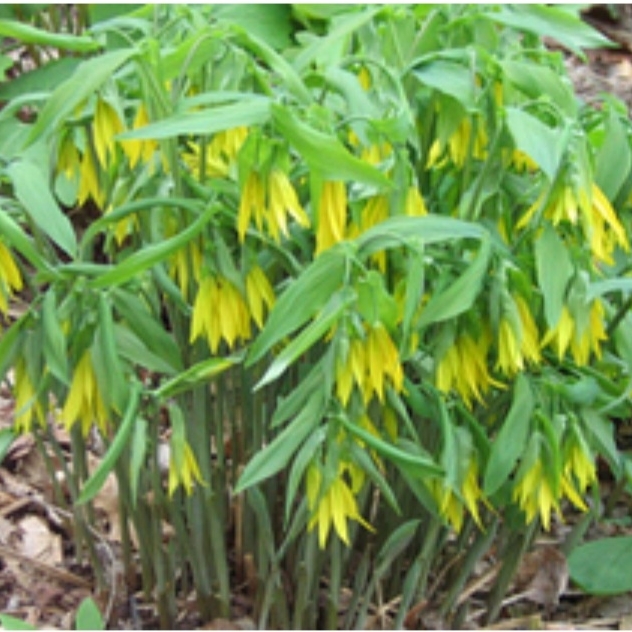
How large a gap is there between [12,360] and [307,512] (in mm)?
370

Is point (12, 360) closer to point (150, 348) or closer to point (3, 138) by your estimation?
point (150, 348)

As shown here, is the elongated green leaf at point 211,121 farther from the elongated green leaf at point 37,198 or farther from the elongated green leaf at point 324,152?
the elongated green leaf at point 37,198

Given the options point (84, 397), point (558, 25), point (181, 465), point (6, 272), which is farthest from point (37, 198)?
point (558, 25)

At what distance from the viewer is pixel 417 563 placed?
147cm

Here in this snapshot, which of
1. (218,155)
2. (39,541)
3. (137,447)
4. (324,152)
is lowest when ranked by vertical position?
(39,541)

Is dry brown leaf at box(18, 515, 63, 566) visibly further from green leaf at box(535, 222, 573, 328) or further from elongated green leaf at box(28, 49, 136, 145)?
green leaf at box(535, 222, 573, 328)

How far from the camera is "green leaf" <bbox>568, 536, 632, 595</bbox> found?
5.40ft

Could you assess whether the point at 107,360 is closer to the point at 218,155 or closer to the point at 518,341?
the point at 218,155

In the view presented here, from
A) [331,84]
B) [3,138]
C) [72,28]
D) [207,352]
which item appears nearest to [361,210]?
[331,84]

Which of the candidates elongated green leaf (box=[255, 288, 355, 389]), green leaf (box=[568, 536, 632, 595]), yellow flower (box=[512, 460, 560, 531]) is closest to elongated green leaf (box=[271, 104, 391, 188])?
elongated green leaf (box=[255, 288, 355, 389])

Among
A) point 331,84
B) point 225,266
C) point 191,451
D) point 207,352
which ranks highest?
point 331,84

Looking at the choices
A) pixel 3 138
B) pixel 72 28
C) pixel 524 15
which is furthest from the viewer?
pixel 72 28

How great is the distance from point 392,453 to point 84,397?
0.35 m

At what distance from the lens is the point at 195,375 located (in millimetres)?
1246
